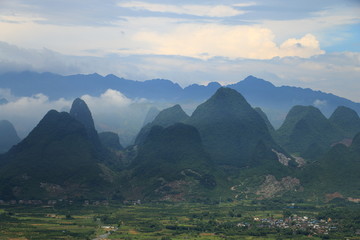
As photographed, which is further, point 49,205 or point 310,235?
point 49,205

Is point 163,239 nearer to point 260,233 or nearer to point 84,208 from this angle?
point 260,233

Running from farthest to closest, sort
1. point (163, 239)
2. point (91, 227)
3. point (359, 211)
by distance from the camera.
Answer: point (359, 211)
point (91, 227)
point (163, 239)

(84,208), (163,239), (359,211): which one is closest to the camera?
(163,239)

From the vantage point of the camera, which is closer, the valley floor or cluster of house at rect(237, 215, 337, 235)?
the valley floor

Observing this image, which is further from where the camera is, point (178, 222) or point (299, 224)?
point (178, 222)

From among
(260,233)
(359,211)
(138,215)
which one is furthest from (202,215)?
(359,211)

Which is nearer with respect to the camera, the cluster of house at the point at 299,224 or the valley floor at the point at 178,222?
the valley floor at the point at 178,222
